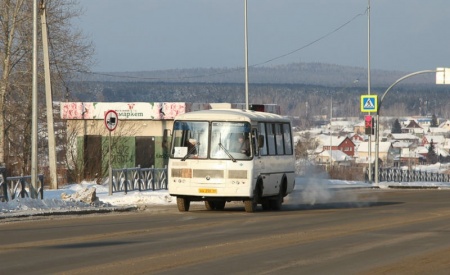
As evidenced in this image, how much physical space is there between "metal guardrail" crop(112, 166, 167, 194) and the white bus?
397 inches

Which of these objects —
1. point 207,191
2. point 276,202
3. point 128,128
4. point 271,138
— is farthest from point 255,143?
point 128,128

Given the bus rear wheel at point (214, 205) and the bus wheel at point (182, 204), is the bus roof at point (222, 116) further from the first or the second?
the bus rear wheel at point (214, 205)

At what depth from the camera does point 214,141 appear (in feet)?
97.0

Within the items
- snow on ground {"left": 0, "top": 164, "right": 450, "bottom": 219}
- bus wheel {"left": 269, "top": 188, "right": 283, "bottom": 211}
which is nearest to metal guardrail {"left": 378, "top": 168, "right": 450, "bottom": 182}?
snow on ground {"left": 0, "top": 164, "right": 450, "bottom": 219}

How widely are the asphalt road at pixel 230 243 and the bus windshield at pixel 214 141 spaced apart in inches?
61.4

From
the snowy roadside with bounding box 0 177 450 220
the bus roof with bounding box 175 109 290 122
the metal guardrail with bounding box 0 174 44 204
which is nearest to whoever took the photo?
the snowy roadside with bounding box 0 177 450 220

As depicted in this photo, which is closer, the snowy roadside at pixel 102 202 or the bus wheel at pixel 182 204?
the snowy roadside at pixel 102 202

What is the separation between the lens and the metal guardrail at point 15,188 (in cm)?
3036

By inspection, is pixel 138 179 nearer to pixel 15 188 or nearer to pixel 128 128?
pixel 15 188

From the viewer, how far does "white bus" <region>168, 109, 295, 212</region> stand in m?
29.1

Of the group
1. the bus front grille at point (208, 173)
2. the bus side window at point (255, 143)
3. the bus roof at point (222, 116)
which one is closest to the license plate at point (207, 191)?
the bus front grille at point (208, 173)

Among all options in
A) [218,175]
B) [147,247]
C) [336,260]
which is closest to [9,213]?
[218,175]

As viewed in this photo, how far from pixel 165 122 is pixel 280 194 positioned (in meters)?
31.9

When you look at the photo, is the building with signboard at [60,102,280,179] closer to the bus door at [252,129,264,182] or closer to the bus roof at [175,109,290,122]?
the bus roof at [175,109,290,122]
